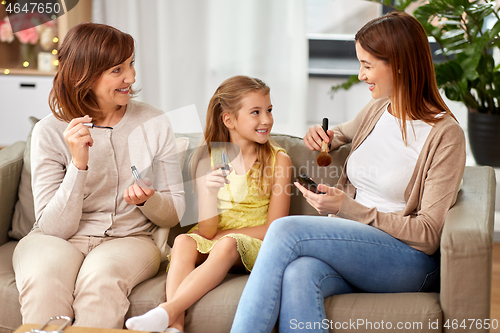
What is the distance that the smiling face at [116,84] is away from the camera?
1.42 metres

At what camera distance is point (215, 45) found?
3021mm

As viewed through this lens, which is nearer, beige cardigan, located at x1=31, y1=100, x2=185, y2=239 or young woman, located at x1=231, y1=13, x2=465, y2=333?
young woman, located at x1=231, y1=13, x2=465, y2=333

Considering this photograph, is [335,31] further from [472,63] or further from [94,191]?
[94,191]

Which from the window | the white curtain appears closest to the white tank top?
the white curtain

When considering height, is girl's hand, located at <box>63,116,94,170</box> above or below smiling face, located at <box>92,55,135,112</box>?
below

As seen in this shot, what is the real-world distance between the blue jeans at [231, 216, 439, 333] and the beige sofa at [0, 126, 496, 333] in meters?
0.04

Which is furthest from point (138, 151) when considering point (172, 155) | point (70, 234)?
point (70, 234)

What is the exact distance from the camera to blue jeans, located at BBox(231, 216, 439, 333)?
1.16 meters

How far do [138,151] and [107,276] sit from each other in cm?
40

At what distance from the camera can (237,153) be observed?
1620mm

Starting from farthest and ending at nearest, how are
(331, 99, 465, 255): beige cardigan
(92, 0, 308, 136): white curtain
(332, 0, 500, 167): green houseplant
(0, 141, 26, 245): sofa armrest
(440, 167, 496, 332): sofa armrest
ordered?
(92, 0, 308, 136): white curtain → (332, 0, 500, 167): green houseplant → (0, 141, 26, 245): sofa armrest → (331, 99, 465, 255): beige cardigan → (440, 167, 496, 332): sofa armrest

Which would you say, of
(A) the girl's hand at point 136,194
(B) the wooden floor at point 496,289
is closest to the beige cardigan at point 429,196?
(A) the girl's hand at point 136,194

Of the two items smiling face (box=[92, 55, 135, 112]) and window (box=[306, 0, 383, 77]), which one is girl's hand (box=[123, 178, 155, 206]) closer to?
smiling face (box=[92, 55, 135, 112])

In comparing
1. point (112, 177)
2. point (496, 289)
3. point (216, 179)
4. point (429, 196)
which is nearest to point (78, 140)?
point (112, 177)
